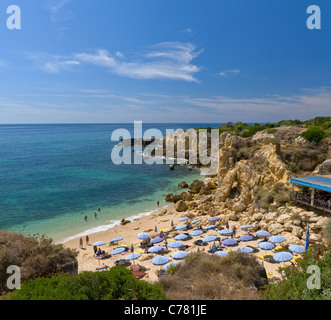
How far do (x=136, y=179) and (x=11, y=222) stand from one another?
21.3 m

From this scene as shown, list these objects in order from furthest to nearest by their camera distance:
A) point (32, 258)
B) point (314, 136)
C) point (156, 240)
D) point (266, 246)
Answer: point (314, 136) → point (156, 240) → point (266, 246) → point (32, 258)

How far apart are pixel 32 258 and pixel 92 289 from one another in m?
4.50

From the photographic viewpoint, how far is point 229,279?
8.78m

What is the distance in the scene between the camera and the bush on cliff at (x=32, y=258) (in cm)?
838

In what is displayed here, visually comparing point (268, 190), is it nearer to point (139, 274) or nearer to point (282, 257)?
point (282, 257)

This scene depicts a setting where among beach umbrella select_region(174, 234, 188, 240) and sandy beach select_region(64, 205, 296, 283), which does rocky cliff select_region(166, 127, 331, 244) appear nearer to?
sandy beach select_region(64, 205, 296, 283)

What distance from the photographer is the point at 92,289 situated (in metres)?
5.92

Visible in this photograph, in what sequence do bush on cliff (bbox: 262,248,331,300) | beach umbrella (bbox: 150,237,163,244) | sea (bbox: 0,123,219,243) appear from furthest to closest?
sea (bbox: 0,123,219,243) → beach umbrella (bbox: 150,237,163,244) → bush on cliff (bbox: 262,248,331,300)

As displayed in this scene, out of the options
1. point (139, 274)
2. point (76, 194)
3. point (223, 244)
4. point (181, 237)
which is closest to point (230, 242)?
point (223, 244)

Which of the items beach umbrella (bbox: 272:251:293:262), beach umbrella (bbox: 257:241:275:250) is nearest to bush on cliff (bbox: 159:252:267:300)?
beach umbrella (bbox: 272:251:293:262)

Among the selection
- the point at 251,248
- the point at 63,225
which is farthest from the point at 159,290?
the point at 63,225

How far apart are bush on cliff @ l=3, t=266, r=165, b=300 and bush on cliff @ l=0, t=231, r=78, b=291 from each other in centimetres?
277

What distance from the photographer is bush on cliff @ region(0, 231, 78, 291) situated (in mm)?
8383

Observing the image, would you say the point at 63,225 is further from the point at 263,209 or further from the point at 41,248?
the point at 263,209
